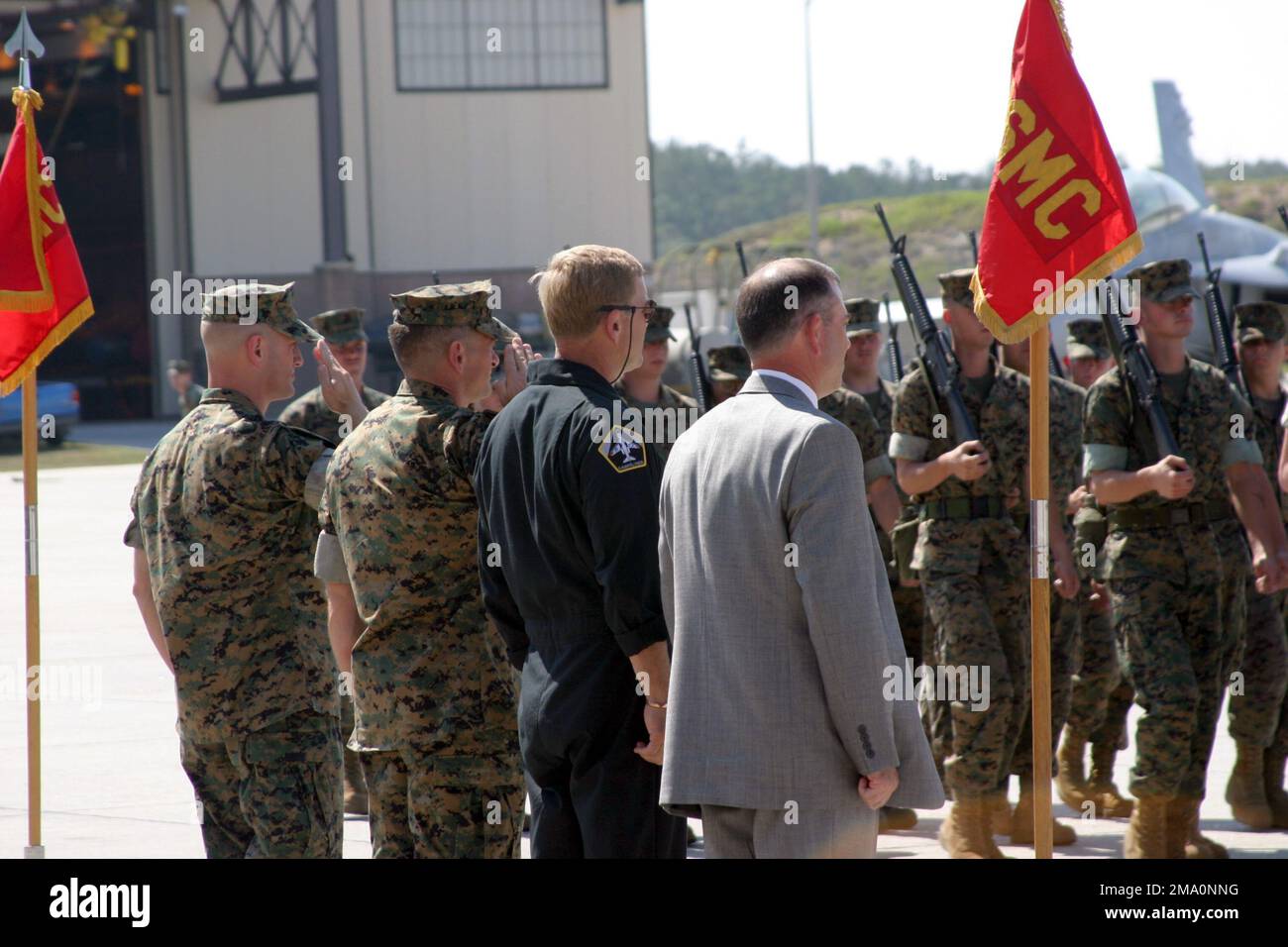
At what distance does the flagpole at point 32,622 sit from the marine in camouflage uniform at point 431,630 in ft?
6.28

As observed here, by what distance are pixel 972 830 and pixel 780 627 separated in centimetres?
317

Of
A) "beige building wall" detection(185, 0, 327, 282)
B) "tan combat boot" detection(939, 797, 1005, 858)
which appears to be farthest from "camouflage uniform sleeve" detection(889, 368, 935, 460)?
"beige building wall" detection(185, 0, 327, 282)

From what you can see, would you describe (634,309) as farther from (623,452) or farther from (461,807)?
(461,807)

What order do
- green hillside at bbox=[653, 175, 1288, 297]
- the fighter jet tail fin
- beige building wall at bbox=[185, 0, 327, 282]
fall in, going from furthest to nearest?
green hillside at bbox=[653, 175, 1288, 297] → beige building wall at bbox=[185, 0, 327, 282] → the fighter jet tail fin

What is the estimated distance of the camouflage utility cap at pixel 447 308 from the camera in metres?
4.45

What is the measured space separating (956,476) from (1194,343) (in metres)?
15.9

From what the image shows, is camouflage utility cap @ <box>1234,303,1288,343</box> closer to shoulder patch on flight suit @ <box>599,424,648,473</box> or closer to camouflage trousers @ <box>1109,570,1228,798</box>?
camouflage trousers @ <box>1109,570,1228,798</box>

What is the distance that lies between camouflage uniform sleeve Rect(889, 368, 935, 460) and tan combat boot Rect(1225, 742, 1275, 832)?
1889mm

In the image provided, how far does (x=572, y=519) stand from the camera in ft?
12.9

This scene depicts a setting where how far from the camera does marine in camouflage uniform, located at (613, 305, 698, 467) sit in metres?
7.70

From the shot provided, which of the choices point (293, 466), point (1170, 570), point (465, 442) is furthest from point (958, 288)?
point (293, 466)

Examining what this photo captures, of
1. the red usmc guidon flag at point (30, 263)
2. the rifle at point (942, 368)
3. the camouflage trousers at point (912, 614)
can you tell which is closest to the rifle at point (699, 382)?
the camouflage trousers at point (912, 614)

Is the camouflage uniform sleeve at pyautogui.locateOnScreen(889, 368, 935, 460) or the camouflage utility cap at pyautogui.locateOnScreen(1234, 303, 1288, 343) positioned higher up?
the camouflage utility cap at pyautogui.locateOnScreen(1234, 303, 1288, 343)
